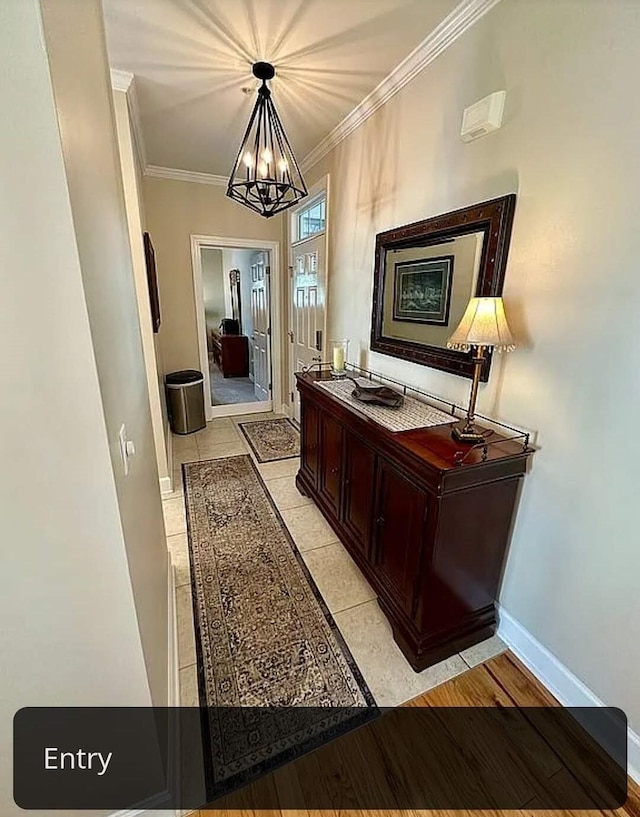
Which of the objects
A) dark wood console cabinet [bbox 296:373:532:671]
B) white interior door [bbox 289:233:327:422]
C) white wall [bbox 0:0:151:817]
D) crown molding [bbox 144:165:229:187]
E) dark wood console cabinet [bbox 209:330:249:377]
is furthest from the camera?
dark wood console cabinet [bbox 209:330:249:377]

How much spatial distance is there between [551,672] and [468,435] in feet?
3.32

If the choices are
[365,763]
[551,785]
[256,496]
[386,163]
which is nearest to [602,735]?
[551,785]

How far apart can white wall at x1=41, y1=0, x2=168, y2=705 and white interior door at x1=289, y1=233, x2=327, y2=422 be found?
218 cm

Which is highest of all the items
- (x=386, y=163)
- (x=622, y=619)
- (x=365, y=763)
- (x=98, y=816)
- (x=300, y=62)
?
(x=300, y=62)

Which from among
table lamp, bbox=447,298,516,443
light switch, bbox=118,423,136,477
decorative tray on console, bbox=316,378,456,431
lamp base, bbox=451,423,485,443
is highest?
table lamp, bbox=447,298,516,443

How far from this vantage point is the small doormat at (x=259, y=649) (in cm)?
129

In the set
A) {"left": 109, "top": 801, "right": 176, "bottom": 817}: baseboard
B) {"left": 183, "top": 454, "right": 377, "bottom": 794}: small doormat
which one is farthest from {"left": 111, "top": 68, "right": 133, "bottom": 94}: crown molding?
{"left": 109, "top": 801, "right": 176, "bottom": 817}: baseboard

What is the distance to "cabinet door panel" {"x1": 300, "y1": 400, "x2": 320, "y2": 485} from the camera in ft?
8.19

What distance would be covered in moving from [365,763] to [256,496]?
5.87 feet

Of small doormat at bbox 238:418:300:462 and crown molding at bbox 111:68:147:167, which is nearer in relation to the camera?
crown molding at bbox 111:68:147:167

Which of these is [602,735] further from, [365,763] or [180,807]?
[180,807]

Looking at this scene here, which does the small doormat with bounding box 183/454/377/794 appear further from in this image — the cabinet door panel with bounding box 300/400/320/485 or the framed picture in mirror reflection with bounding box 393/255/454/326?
the framed picture in mirror reflection with bounding box 393/255/454/326

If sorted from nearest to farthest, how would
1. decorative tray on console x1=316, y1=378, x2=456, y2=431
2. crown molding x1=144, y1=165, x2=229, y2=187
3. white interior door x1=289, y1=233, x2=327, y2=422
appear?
1. decorative tray on console x1=316, y1=378, x2=456, y2=431
2. white interior door x1=289, y1=233, x2=327, y2=422
3. crown molding x1=144, y1=165, x2=229, y2=187

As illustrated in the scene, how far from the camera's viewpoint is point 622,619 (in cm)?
124
